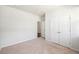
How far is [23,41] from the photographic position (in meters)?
6.23

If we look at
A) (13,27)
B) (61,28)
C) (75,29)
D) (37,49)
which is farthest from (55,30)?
(13,27)

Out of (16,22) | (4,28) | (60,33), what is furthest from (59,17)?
(4,28)

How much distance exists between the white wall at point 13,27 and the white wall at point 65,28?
1446 millimetres

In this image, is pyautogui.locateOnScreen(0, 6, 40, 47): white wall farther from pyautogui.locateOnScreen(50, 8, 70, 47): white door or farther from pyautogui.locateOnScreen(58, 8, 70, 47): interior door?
pyautogui.locateOnScreen(58, 8, 70, 47): interior door

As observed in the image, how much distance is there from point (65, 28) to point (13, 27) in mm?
2903

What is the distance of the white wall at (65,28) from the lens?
4.90 m

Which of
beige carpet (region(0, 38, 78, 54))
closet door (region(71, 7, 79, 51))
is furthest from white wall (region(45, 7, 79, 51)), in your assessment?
beige carpet (region(0, 38, 78, 54))

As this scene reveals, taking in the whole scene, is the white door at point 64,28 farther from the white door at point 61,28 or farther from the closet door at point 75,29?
the closet door at point 75,29

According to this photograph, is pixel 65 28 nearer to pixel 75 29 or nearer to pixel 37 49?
pixel 75 29

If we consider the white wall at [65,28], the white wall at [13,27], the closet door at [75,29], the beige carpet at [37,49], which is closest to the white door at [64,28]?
the white wall at [65,28]

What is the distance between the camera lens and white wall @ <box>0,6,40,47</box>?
5.59 meters
